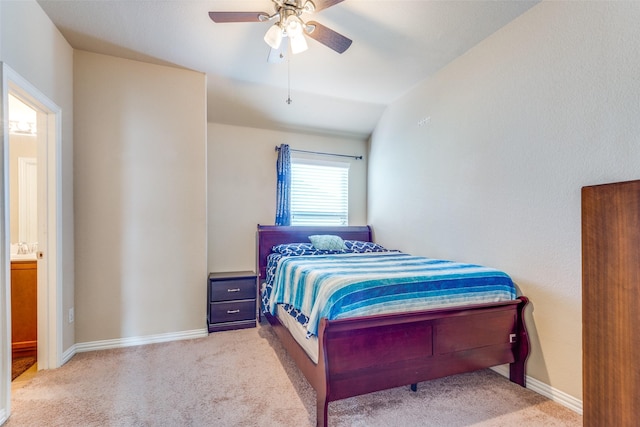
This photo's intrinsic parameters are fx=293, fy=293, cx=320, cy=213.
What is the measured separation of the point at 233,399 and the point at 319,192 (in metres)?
2.91

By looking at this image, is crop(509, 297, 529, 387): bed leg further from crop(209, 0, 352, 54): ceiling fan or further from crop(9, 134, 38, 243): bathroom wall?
crop(9, 134, 38, 243): bathroom wall

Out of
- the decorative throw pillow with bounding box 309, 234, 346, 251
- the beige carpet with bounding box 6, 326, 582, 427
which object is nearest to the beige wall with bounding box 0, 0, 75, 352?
the beige carpet with bounding box 6, 326, 582, 427

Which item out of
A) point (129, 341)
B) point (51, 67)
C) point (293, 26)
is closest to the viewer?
point (293, 26)

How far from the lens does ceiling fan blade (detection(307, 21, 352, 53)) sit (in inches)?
76.0

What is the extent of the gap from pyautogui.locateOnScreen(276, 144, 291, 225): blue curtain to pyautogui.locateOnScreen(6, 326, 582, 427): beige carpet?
6.08ft

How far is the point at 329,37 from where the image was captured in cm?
203

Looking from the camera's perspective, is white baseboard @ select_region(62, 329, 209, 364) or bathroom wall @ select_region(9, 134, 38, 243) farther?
bathroom wall @ select_region(9, 134, 38, 243)

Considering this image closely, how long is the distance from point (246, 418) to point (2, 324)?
1.52 metres

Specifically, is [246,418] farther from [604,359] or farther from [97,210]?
[97,210]

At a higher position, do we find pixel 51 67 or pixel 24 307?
pixel 51 67

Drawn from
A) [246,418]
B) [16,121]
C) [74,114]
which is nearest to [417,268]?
[246,418]

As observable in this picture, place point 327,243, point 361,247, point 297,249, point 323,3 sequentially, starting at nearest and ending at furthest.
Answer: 1. point 323,3
2. point 297,249
3. point 327,243
4. point 361,247

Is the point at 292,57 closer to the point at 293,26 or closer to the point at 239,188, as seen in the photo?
the point at 293,26

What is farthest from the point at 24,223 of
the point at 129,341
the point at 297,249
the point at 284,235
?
the point at 297,249
